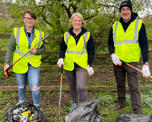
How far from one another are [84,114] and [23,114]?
38.9 inches

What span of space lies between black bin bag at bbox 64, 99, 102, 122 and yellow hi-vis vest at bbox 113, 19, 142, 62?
3.40 feet

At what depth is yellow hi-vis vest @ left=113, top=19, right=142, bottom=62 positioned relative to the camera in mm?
2982

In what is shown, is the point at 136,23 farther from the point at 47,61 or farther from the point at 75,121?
the point at 47,61

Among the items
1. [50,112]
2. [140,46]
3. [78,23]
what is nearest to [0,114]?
[50,112]

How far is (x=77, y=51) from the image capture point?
10.2 feet

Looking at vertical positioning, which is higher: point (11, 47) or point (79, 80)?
point (11, 47)

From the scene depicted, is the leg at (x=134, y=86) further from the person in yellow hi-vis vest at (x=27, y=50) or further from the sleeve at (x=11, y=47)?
the sleeve at (x=11, y=47)

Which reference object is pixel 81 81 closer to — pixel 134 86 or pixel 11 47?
pixel 134 86

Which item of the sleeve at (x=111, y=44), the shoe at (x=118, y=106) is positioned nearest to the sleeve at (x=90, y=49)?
the sleeve at (x=111, y=44)

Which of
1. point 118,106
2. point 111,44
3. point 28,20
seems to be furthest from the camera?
point 118,106

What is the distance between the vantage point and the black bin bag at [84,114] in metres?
2.55

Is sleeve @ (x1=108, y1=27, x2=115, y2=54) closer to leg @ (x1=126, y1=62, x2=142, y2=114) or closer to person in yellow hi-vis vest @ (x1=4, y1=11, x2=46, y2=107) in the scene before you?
leg @ (x1=126, y1=62, x2=142, y2=114)

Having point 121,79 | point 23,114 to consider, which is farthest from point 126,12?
point 23,114

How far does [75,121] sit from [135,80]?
4.28 feet
